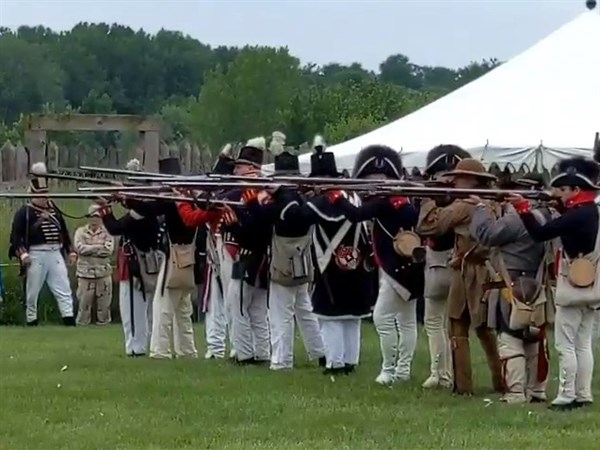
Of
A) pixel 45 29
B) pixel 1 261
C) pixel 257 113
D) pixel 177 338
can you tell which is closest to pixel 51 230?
pixel 1 261

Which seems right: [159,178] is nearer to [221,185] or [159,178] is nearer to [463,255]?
[221,185]

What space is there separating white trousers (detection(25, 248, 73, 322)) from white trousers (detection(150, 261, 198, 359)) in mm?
5289

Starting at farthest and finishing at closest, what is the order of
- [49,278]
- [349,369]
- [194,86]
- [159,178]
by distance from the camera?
[194,86]
[49,278]
[349,369]
[159,178]

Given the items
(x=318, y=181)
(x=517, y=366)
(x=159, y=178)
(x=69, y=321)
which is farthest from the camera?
(x=69, y=321)

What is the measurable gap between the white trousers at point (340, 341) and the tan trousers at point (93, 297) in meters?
8.35

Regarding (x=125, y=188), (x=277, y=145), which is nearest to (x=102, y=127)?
(x=277, y=145)

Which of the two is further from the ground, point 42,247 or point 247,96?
point 247,96

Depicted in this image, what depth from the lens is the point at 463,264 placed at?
36.6 ft

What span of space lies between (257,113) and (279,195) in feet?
177

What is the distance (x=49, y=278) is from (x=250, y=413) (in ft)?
30.8

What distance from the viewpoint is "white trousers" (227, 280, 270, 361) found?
13.4 metres

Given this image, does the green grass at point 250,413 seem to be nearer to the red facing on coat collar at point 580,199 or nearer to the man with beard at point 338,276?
the man with beard at point 338,276

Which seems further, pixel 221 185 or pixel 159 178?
pixel 159 178

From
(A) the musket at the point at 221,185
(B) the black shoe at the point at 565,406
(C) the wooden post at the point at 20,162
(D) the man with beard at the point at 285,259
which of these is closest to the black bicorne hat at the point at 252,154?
(D) the man with beard at the point at 285,259
